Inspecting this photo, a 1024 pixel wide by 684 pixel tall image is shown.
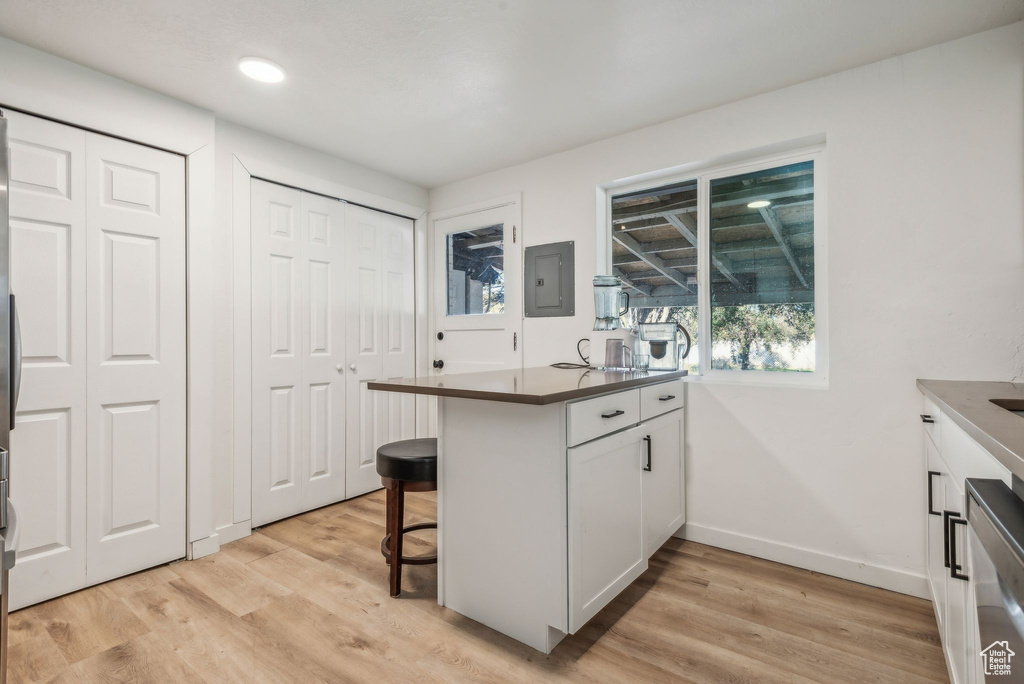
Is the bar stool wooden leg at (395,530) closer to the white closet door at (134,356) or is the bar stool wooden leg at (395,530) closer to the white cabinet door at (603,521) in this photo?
the white cabinet door at (603,521)

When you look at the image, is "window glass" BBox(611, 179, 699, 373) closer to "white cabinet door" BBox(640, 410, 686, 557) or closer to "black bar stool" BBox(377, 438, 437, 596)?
"white cabinet door" BBox(640, 410, 686, 557)

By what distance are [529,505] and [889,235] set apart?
191cm

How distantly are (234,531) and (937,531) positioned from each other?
10.2 feet

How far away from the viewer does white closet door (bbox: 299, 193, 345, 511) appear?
9.86 feet

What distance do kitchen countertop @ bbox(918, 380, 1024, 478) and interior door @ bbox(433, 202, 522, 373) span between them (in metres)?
2.22

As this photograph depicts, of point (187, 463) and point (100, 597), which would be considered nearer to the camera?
point (100, 597)

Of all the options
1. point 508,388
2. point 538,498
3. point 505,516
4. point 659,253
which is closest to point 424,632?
point 505,516

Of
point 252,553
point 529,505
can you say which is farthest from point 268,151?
point 529,505

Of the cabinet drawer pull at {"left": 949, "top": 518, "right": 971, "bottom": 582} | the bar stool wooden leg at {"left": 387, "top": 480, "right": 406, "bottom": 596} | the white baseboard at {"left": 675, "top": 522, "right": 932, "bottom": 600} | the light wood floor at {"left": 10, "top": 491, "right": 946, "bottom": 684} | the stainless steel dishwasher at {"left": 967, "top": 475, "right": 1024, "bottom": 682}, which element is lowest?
the light wood floor at {"left": 10, "top": 491, "right": 946, "bottom": 684}

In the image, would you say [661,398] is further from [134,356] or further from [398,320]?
[134,356]

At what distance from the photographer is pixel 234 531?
103 inches

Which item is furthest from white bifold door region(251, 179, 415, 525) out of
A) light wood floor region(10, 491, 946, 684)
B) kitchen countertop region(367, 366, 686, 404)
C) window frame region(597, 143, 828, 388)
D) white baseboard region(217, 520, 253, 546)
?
window frame region(597, 143, 828, 388)

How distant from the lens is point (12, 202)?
1920 mm

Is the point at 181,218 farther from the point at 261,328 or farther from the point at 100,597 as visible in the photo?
the point at 100,597
